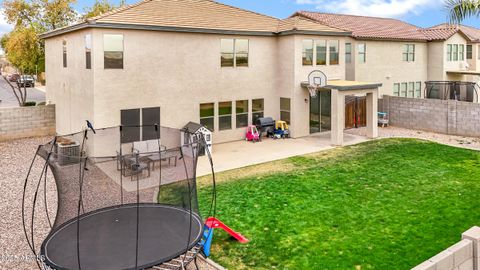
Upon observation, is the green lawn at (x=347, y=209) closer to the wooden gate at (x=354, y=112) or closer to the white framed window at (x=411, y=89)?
the wooden gate at (x=354, y=112)

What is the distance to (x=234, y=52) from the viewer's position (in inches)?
730

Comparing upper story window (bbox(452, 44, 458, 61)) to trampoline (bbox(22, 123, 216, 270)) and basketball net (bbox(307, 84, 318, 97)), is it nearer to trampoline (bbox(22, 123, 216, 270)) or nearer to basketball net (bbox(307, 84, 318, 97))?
basketball net (bbox(307, 84, 318, 97))

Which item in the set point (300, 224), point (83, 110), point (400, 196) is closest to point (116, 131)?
point (83, 110)

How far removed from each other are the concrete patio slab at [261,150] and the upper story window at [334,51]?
13.3ft

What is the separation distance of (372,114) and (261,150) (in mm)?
6519

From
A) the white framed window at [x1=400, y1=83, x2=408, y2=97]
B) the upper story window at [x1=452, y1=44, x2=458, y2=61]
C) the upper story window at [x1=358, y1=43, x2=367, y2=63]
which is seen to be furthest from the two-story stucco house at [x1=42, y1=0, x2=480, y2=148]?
the upper story window at [x1=452, y1=44, x2=458, y2=61]

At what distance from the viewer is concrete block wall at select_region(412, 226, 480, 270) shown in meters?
6.08

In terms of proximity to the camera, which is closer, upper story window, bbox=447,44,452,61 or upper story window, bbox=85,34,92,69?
upper story window, bbox=85,34,92,69

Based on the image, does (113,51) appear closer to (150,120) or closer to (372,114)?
(150,120)

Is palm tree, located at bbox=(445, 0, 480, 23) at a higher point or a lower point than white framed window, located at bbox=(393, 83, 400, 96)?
higher

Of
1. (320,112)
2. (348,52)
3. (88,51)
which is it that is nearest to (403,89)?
(348,52)

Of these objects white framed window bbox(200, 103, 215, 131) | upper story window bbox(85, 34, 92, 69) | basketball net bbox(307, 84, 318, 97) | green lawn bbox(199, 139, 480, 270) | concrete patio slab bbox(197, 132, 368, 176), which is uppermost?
upper story window bbox(85, 34, 92, 69)

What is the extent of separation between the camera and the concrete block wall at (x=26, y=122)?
17984 millimetres

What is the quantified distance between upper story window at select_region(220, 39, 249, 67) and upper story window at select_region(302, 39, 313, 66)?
294cm
